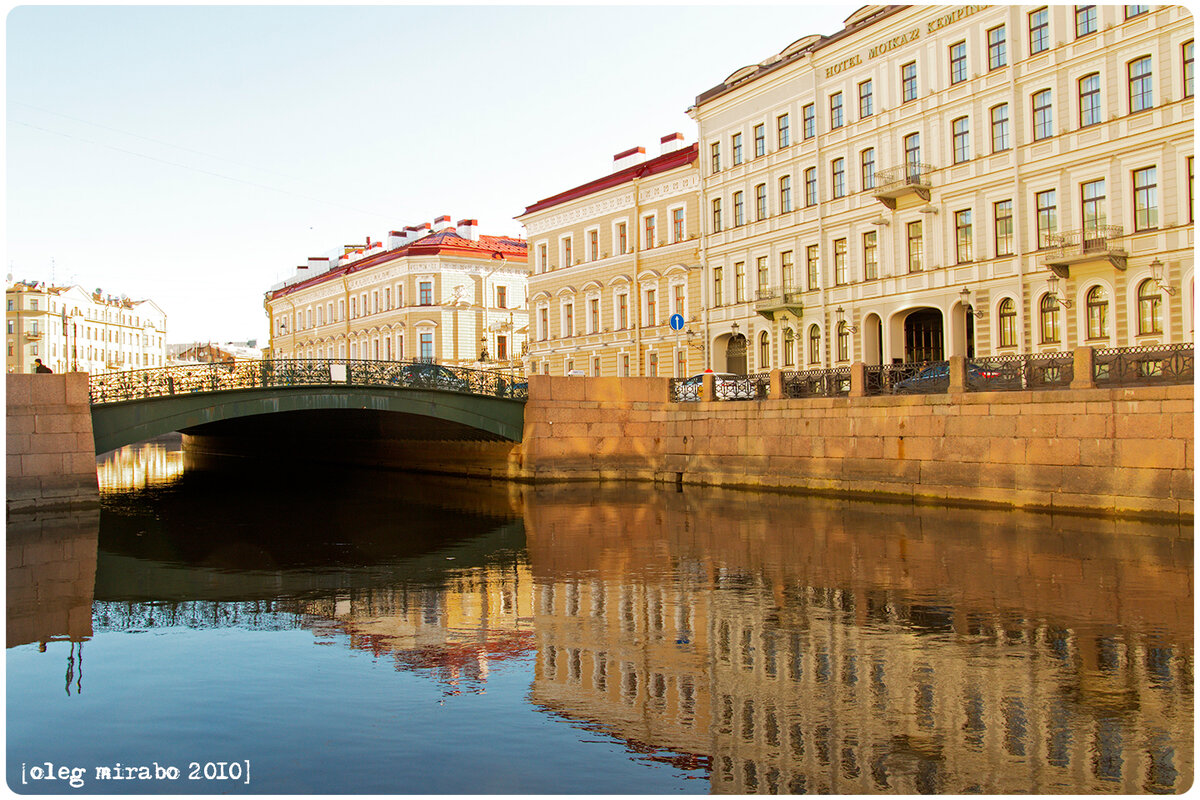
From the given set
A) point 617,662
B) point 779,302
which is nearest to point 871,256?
point 779,302

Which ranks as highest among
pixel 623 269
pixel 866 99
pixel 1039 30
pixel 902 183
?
pixel 1039 30

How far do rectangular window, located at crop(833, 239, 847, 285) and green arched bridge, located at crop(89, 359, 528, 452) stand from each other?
33.7ft

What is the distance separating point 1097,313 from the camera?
25719 mm

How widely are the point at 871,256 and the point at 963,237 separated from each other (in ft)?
10.6

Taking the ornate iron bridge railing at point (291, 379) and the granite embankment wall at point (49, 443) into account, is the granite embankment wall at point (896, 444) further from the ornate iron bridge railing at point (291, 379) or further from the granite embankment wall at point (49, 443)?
the granite embankment wall at point (49, 443)

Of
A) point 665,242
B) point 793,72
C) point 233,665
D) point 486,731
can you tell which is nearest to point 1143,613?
point 486,731

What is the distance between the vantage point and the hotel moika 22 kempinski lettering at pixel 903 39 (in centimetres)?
2820

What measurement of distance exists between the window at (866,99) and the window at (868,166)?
1087mm

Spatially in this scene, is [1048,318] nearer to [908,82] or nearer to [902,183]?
[902,183]

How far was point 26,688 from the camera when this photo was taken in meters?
8.73

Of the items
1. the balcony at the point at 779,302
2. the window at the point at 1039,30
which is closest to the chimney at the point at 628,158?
the balcony at the point at 779,302

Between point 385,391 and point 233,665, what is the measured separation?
18.6 metres

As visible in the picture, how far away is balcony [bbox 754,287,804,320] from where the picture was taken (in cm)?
3369

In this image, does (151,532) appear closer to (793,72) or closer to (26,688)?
(26,688)
